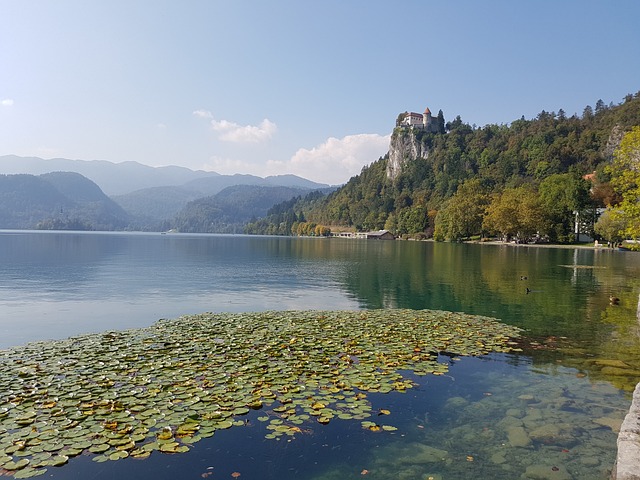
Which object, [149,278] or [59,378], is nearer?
[59,378]

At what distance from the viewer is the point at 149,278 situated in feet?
143

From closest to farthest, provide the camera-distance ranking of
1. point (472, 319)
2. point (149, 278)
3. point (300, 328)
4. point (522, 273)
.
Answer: point (300, 328), point (472, 319), point (149, 278), point (522, 273)

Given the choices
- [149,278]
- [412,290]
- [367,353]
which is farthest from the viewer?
[149,278]

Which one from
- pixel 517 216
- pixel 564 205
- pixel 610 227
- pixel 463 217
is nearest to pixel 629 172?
pixel 610 227

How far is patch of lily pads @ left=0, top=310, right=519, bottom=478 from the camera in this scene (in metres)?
9.02

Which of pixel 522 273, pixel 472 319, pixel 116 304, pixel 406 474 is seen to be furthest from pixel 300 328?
pixel 522 273

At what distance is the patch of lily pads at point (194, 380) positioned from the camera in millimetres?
9023

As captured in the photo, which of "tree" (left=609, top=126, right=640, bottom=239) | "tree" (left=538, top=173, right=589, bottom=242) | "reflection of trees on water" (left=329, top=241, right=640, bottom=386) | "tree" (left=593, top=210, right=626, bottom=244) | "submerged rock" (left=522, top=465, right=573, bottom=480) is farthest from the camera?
"tree" (left=538, top=173, right=589, bottom=242)

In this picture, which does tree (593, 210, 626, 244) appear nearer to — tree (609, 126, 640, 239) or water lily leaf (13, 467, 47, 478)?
tree (609, 126, 640, 239)

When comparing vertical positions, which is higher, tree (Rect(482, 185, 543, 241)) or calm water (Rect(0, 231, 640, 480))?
tree (Rect(482, 185, 543, 241))

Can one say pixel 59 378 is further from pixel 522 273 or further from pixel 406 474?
pixel 522 273

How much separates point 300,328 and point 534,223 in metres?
116

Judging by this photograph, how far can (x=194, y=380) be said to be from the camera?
12352 mm

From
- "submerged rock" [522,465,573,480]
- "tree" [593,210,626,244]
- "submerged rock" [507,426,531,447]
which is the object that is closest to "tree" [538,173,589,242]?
"tree" [593,210,626,244]
